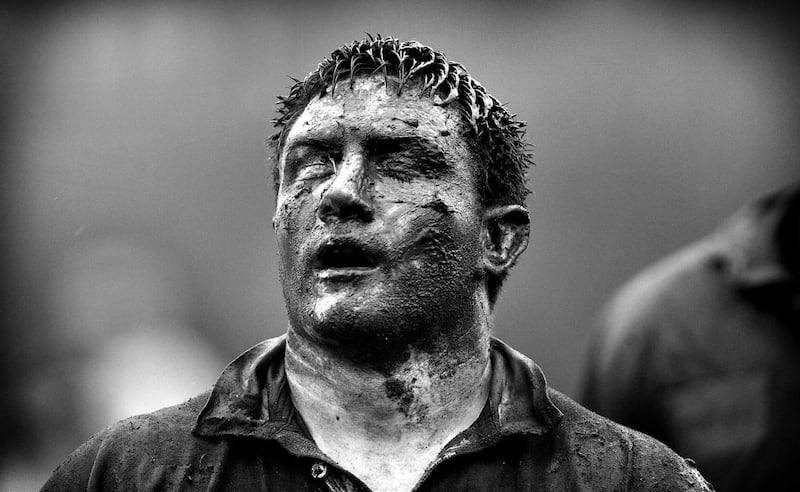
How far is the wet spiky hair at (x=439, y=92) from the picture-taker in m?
4.62

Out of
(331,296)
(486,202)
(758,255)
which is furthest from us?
(758,255)

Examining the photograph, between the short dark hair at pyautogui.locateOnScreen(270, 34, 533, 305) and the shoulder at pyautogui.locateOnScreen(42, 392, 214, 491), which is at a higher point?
the short dark hair at pyautogui.locateOnScreen(270, 34, 533, 305)

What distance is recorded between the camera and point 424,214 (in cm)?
439

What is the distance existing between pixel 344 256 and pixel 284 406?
0.53 m

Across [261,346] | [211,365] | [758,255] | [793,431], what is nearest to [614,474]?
[261,346]

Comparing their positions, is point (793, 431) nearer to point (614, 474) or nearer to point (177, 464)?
point (614, 474)

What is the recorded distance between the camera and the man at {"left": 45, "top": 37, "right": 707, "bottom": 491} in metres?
4.28

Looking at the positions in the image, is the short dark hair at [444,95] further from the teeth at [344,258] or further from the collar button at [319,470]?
the collar button at [319,470]

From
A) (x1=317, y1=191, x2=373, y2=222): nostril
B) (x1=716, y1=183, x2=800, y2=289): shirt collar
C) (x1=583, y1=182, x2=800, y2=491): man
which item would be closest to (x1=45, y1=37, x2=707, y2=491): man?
(x1=317, y1=191, x2=373, y2=222): nostril

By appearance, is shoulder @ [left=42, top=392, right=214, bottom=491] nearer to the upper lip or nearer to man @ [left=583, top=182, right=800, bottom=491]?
the upper lip

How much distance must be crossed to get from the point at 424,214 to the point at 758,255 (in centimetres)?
421

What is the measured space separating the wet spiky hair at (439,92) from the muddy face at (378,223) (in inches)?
2.2

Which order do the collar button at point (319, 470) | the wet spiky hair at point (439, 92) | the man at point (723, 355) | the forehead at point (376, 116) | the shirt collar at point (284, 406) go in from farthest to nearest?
the man at point (723, 355)
the wet spiky hair at point (439, 92)
the forehead at point (376, 116)
the shirt collar at point (284, 406)
the collar button at point (319, 470)

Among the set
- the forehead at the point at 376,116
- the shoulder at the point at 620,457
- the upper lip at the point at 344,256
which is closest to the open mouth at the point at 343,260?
the upper lip at the point at 344,256
